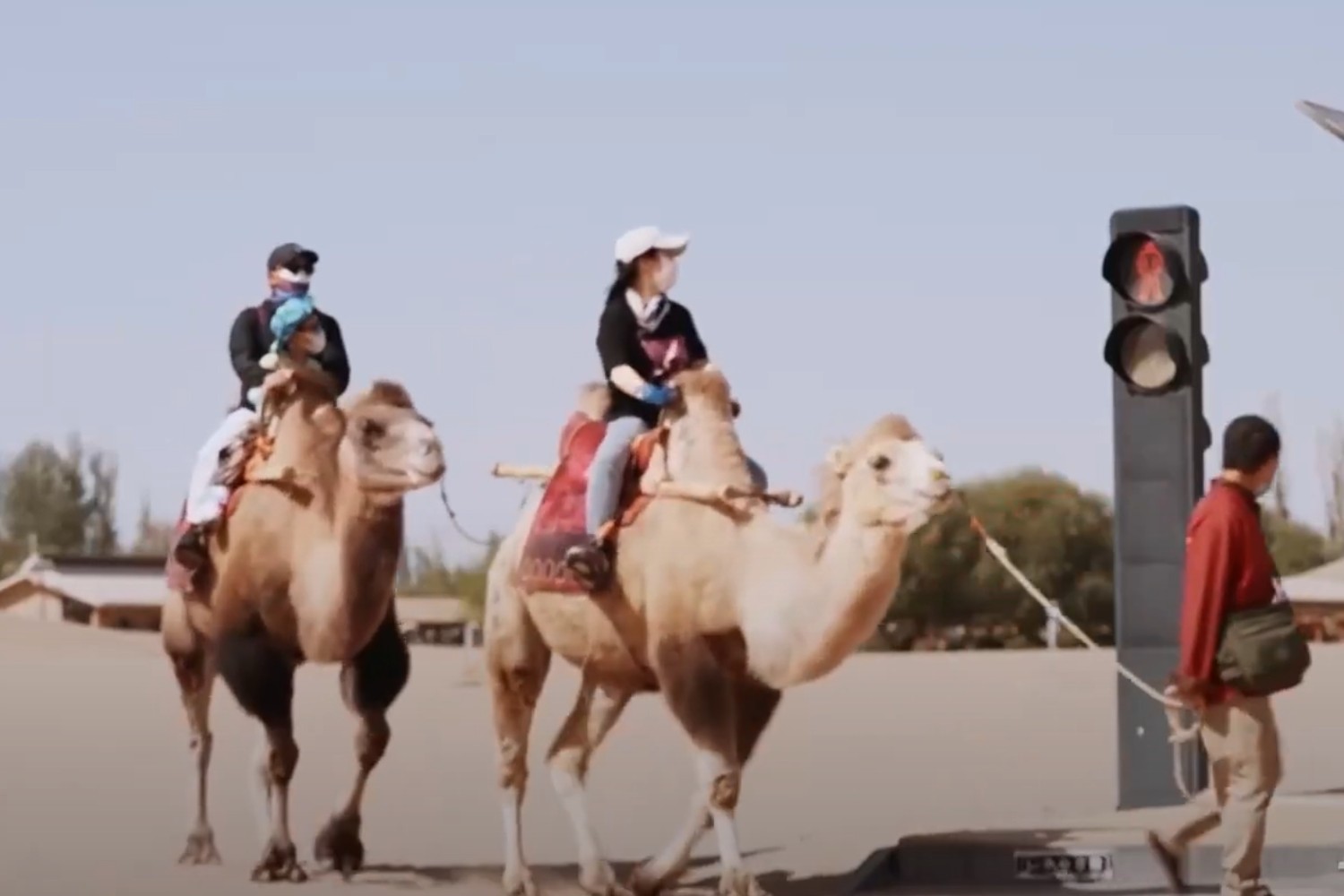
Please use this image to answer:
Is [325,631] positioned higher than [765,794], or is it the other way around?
[325,631]

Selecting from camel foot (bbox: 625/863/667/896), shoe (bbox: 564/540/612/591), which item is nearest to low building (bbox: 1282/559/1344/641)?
camel foot (bbox: 625/863/667/896)

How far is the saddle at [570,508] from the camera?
13.3 metres

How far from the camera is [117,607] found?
45.9 m

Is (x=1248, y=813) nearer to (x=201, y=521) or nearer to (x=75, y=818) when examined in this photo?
(x=201, y=521)

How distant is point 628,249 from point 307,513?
2.30m

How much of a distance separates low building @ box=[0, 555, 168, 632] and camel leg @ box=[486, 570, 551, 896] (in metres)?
31.6

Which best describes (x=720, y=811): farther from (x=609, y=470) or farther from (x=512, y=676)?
(x=512, y=676)

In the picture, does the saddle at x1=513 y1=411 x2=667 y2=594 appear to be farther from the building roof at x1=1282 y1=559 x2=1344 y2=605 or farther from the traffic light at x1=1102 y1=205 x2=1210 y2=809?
the building roof at x1=1282 y1=559 x2=1344 y2=605

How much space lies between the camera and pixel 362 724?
1491 cm

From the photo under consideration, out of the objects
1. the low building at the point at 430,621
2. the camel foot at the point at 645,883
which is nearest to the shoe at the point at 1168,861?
the camel foot at the point at 645,883

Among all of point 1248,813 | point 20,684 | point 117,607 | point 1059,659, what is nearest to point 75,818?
point 1248,813

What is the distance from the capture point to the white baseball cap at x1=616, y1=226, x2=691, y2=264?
44.4 feet

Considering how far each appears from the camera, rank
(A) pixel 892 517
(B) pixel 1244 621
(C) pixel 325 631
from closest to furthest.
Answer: (B) pixel 1244 621
(A) pixel 892 517
(C) pixel 325 631

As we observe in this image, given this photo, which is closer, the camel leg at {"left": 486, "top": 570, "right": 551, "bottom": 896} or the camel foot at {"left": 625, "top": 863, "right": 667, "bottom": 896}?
the camel foot at {"left": 625, "top": 863, "right": 667, "bottom": 896}
